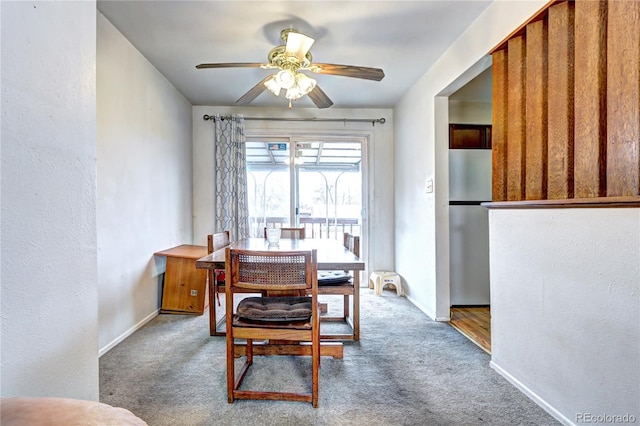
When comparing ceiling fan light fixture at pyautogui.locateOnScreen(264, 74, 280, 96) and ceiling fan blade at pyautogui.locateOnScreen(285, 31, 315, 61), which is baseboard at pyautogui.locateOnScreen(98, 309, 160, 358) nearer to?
ceiling fan light fixture at pyautogui.locateOnScreen(264, 74, 280, 96)

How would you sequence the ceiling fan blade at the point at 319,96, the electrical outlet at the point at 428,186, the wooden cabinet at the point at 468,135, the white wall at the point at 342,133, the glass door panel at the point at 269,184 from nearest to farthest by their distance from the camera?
the ceiling fan blade at the point at 319,96 → the electrical outlet at the point at 428,186 → the wooden cabinet at the point at 468,135 → the white wall at the point at 342,133 → the glass door panel at the point at 269,184

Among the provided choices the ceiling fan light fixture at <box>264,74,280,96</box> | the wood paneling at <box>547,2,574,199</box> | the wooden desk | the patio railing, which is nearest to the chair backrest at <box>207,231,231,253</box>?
the wooden desk

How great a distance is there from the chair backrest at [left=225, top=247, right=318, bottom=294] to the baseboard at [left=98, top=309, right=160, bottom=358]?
135 cm

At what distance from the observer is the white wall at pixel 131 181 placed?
221 centimetres

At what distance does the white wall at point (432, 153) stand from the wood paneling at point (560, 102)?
0.19 m

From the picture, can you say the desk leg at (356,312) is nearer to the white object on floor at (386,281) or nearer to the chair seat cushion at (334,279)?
the chair seat cushion at (334,279)

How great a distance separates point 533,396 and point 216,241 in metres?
2.19

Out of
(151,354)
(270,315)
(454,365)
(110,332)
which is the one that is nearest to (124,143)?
(110,332)

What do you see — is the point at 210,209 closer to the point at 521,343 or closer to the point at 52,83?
the point at 52,83

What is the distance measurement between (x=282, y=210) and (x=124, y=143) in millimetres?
2152

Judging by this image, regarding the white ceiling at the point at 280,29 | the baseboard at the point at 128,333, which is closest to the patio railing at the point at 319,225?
the baseboard at the point at 128,333

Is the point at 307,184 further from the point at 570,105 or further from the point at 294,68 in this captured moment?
the point at 570,105

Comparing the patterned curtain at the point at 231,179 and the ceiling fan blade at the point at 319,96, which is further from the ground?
the ceiling fan blade at the point at 319,96

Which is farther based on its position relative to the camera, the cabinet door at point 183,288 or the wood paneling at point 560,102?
the cabinet door at point 183,288
